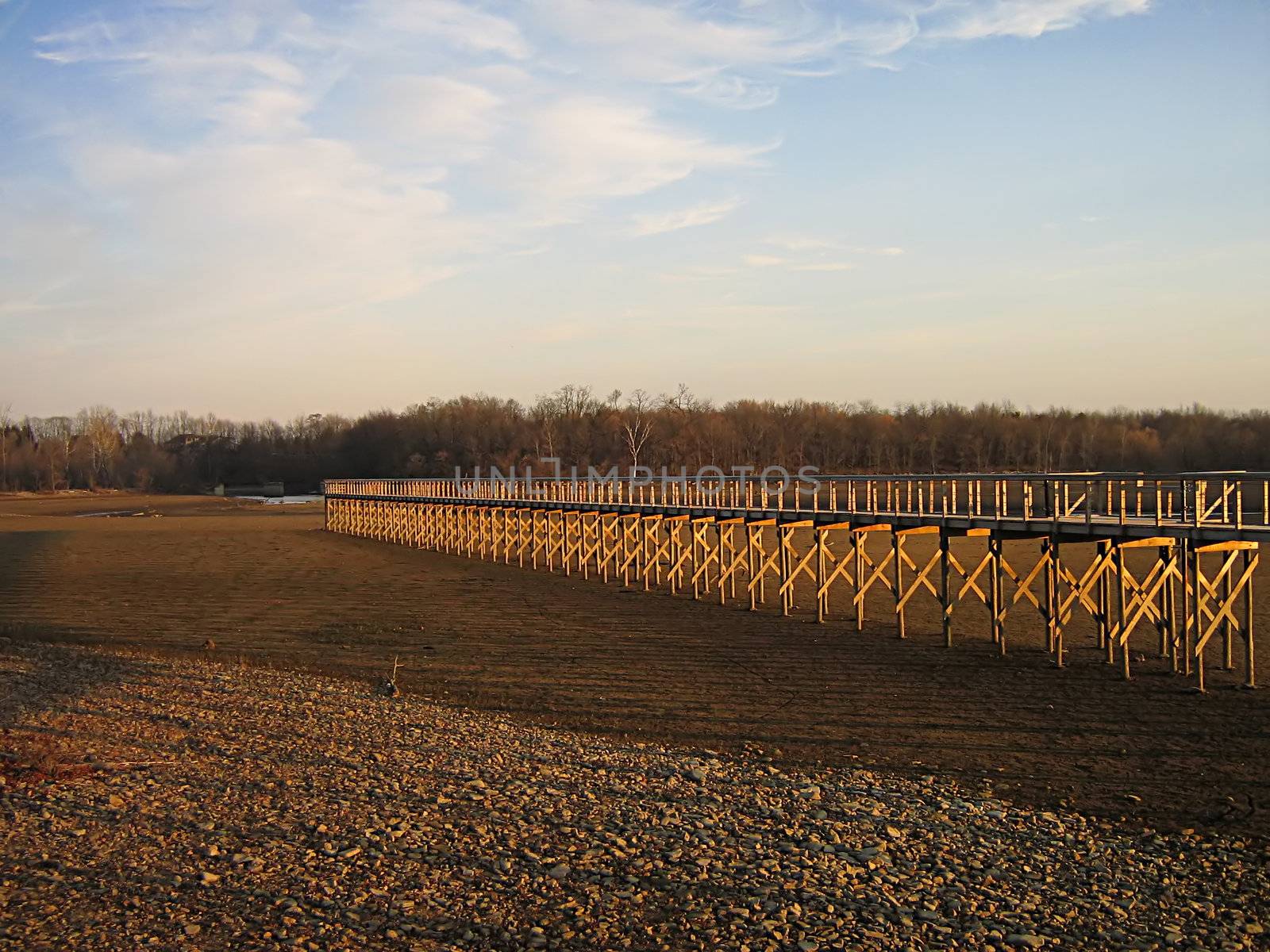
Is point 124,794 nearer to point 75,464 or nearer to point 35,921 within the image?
point 35,921

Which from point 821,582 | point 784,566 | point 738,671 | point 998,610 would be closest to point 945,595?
point 998,610

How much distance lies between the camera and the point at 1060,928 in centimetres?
712

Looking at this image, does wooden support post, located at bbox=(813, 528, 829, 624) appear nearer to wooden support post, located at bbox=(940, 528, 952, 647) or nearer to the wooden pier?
the wooden pier

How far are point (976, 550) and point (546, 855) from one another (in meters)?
26.8

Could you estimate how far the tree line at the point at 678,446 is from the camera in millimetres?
73312

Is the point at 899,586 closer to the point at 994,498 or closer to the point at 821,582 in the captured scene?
the point at 821,582

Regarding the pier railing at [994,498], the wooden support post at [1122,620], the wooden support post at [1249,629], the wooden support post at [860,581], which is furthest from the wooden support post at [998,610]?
the wooden support post at [1249,629]

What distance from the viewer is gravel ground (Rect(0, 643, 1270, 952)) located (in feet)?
23.2

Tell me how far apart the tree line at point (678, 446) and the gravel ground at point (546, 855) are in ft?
193

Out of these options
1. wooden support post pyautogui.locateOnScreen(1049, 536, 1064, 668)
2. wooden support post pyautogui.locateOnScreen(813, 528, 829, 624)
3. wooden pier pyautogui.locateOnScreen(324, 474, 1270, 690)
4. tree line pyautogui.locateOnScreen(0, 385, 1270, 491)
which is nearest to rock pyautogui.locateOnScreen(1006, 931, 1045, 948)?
wooden pier pyautogui.locateOnScreen(324, 474, 1270, 690)

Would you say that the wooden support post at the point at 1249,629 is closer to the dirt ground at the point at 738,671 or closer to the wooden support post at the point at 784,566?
the dirt ground at the point at 738,671

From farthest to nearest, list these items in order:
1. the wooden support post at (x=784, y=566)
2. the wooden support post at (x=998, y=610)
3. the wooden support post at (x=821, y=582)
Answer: the wooden support post at (x=784, y=566), the wooden support post at (x=821, y=582), the wooden support post at (x=998, y=610)

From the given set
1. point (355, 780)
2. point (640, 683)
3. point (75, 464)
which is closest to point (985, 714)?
point (640, 683)

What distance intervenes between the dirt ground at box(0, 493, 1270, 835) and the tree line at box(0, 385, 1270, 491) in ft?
151
